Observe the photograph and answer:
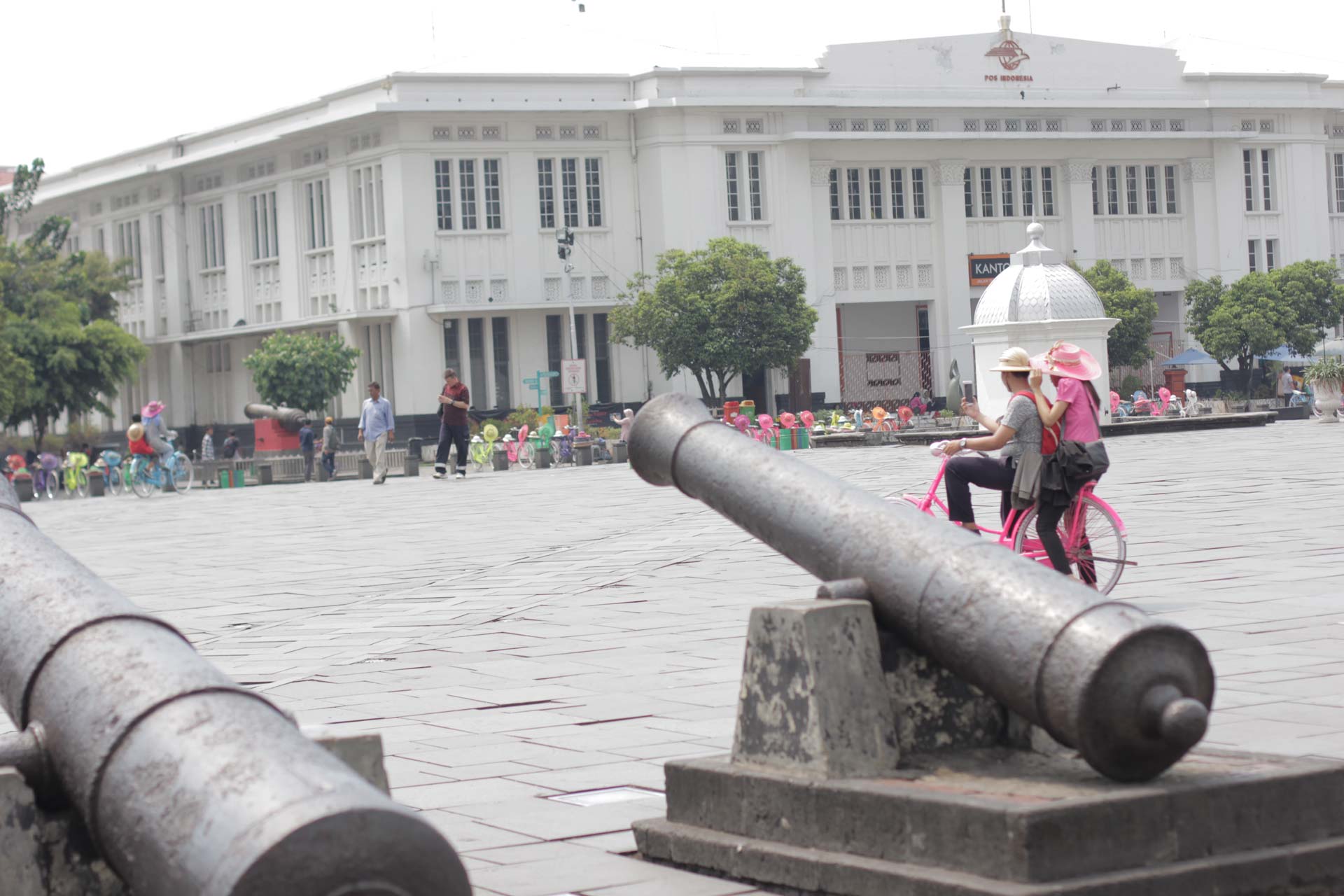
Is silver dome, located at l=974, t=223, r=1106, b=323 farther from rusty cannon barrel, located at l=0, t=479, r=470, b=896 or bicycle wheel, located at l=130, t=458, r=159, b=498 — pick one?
rusty cannon barrel, located at l=0, t=479, r=470, b=896

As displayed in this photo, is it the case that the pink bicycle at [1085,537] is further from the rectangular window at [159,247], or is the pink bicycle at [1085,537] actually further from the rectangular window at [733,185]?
the rectangular window at [159,247]

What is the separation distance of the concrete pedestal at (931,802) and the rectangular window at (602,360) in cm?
4894

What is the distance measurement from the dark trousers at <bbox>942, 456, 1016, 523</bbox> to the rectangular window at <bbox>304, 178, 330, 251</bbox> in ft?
151

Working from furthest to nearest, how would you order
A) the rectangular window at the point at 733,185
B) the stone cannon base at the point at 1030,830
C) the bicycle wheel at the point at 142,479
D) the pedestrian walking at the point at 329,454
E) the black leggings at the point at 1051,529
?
the rectangular window at the point at 733,185 < the pedestrian walking at the point at 329,454 < the bicycle wheel at the point at 142,479 < the black leggings at the point at 1051,529 < the stone cannon base at the point at 1030,830

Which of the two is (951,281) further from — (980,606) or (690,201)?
(980,606)

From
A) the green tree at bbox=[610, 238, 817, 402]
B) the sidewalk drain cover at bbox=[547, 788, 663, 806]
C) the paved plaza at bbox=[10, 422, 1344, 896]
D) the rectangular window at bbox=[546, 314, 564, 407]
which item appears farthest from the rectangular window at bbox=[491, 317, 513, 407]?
the sidewalk drain cover at bbox=[547, 788, 663, 806]

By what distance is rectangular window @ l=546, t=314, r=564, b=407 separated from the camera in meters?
53.4

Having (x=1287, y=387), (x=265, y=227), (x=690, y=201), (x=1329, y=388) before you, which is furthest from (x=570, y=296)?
(x=1287, y=387)

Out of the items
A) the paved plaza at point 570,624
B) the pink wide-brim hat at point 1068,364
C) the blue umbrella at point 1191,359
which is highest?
the blue umbrella at point 1191,359

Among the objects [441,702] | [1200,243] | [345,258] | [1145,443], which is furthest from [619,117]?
[441,702]

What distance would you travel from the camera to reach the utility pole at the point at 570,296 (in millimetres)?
46281

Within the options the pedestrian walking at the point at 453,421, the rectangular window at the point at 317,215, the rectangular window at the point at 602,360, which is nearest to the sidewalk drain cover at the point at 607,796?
the pedestrian walking at the point at 453,421

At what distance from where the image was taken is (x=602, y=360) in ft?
178

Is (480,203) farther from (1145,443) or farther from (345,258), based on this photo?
(1145,443)
